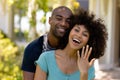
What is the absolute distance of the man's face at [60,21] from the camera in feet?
8.41

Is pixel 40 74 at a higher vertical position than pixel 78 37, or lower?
lower

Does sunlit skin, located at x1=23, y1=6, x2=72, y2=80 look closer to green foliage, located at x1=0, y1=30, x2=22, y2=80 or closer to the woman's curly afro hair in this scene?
the woman's curly afro hair

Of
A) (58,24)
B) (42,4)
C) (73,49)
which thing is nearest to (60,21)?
(58,24)

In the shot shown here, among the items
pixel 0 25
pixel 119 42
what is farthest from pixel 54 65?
pixel 0 25

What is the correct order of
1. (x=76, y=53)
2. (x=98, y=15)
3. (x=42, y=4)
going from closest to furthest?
(x=76, y=53) → (x=98, y=15) → (x=42, y=4)

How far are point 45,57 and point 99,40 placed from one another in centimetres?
40

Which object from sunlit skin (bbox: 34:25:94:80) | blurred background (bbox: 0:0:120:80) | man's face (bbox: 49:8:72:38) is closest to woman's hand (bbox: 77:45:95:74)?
sunlit skin (bbox: 34:25:94:80)

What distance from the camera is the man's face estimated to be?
8.41 ft

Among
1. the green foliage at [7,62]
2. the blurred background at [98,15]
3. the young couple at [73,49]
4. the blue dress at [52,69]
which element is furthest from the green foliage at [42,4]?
the blue dress at [52,69]

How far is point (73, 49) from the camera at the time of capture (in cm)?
246

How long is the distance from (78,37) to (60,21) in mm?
257

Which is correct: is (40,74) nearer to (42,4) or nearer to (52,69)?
(52,69)

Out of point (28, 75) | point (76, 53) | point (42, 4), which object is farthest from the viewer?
point (42, 4)

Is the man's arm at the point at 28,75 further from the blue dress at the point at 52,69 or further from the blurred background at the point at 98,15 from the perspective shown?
the blurred background at the point at 98,15
